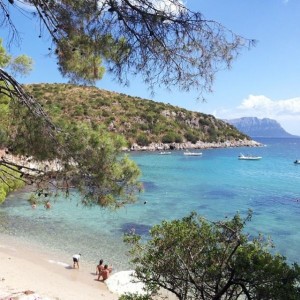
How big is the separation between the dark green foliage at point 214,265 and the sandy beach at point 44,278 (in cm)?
564

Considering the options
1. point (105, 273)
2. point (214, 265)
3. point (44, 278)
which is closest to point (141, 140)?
point (105, 273)

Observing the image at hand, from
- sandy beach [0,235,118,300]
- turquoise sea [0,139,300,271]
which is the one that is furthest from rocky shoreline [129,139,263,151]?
sandy beach [0,235,118,300]

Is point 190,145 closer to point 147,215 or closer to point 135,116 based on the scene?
point 135,116

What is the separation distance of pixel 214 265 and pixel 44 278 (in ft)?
33.0

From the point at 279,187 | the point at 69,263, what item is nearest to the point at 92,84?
the point at 69,263

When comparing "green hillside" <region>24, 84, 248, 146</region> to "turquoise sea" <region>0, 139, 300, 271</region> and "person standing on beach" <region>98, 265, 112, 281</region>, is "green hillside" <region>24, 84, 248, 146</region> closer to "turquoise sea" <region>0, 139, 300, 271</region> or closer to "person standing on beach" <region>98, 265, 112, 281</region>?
"turquoise sea" <region>0, 139, 300, 271</region>

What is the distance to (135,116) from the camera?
299 ft

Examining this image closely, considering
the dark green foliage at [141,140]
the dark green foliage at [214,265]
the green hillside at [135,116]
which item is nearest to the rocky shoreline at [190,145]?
the dark green foliage at [141,140]

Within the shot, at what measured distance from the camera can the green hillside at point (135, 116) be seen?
274 feet

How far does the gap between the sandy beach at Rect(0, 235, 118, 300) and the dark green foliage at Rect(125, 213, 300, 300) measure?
18.5ft

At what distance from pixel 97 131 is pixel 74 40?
1863 millimetres

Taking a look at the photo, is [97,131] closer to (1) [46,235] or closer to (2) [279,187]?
(1) [46,235]

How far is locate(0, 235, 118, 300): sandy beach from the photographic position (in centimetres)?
1241

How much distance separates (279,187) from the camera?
4200 cm
